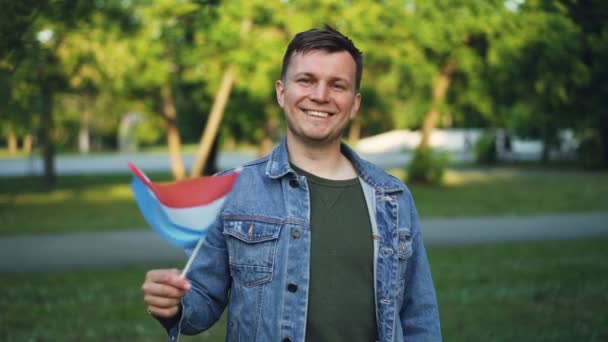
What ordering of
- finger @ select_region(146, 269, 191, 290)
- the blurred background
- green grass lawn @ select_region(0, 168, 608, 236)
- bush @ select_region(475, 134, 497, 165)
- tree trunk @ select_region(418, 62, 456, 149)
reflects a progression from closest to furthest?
finger @ select_region(146, 269, 191, 290) < the blurred background < green grass lawn @ select_region(0, 168, 608, 236) < tree trunk @ select_region(418, 62, 456, 149) < bush @ select_region(475, 134, 497, 165)

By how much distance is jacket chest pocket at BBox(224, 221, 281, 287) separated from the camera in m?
2.30

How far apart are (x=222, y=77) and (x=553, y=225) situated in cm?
1020

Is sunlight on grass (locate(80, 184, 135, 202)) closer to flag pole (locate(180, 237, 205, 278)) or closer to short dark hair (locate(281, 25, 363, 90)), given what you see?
flag pole (locate(180, 237, 205, 278))

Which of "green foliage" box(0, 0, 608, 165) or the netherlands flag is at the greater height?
"green foliage" box(0, 0, 608, 165)

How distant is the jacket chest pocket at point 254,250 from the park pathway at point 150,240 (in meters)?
6.84

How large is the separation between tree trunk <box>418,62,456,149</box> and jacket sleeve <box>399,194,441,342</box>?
1933cm

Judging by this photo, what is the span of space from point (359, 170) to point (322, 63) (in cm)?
39

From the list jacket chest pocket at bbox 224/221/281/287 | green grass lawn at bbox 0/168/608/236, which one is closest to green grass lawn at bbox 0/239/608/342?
jacket chest pocket at bbox 224/221/281/287

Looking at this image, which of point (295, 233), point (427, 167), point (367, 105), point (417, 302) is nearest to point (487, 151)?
point (367, 105)

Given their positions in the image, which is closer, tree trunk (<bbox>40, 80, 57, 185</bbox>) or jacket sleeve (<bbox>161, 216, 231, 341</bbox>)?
jacket sleeve (<bbox>161, 216, 231, 341</bbox>)

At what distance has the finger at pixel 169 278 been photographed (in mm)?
2023

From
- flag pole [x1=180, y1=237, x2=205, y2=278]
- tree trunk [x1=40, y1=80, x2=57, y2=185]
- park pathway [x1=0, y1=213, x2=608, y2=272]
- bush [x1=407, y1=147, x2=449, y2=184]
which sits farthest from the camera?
bush [x1=407, y1=147, x2=449, y2=184]

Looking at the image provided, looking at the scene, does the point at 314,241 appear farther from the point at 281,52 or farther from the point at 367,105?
the point at 367,105

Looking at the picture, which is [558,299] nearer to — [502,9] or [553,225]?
[553,225]
